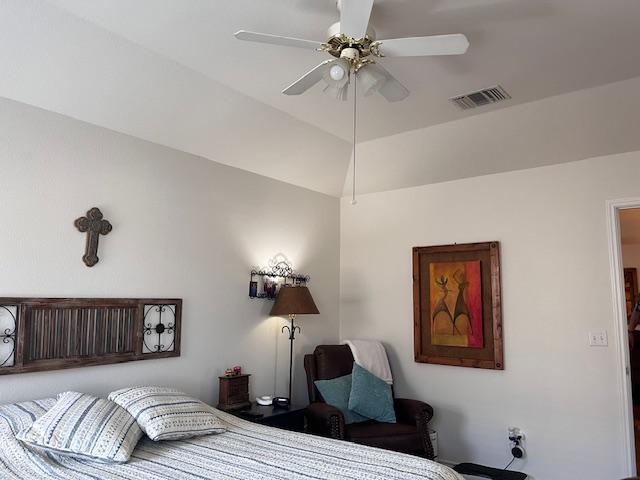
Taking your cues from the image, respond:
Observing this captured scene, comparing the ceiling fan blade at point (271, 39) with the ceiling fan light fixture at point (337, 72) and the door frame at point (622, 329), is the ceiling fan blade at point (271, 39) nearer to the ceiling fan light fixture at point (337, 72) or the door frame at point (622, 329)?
the ceiling fan light fixture at point (337, 72)

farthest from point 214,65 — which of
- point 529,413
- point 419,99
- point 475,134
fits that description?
point 529,413

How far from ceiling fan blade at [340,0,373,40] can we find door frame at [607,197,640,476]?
2501 millimetres

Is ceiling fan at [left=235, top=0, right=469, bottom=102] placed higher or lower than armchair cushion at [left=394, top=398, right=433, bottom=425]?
higher

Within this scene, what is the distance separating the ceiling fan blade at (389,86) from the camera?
238 centimetres

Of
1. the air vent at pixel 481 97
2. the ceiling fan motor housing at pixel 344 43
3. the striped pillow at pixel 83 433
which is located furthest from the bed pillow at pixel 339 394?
the ceiling fan motor housing at pixel 344 43

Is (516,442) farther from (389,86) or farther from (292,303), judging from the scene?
(389,86)

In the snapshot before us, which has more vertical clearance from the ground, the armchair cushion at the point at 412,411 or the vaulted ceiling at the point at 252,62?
the vaulted ceiling at the point at 252,62

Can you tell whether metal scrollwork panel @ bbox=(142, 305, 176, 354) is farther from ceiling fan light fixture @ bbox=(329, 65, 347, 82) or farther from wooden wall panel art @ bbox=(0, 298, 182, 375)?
ceiling fan light fixture @ bbox=(329, 65, 347, 82)

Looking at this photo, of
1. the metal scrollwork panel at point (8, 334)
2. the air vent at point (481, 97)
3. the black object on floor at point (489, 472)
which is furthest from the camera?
the black object on floor at point (489, 472)

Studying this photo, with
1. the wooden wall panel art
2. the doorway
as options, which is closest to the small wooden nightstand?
the wooden wall panel art

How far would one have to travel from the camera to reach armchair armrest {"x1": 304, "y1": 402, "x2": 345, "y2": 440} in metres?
3.49

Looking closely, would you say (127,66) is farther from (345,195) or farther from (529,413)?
(529,413)

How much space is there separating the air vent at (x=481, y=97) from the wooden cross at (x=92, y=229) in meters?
2.44

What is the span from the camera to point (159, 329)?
11.1 ft
